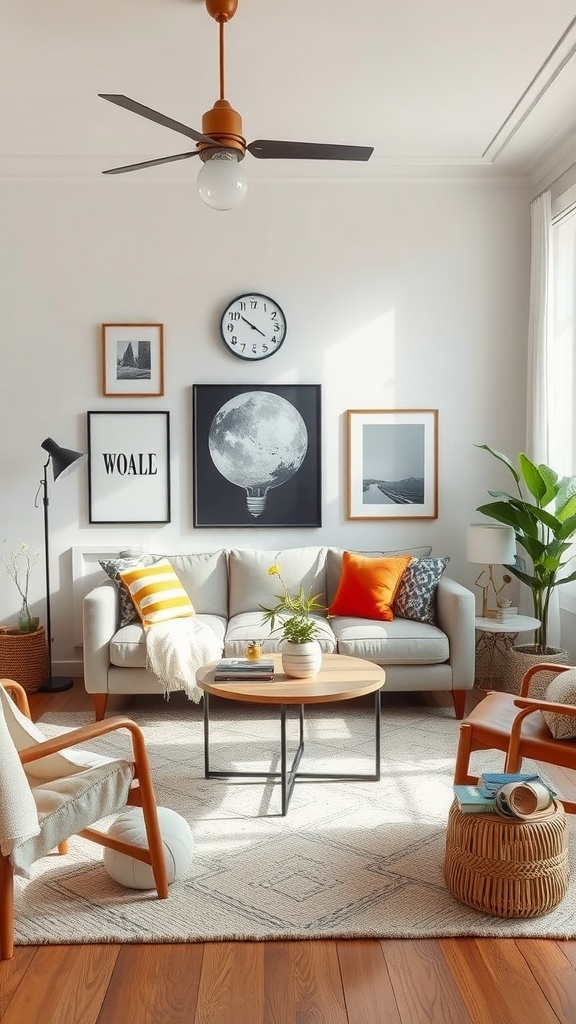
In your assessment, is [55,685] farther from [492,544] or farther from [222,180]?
[222,180]

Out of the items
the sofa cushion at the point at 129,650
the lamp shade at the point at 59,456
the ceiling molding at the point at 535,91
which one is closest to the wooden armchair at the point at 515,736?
the sofa cushion at the point at 129,650

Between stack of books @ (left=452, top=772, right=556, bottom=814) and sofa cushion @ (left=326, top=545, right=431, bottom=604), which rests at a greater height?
sofa cushion @ (left=326, top=545, right=431, bottom=604)

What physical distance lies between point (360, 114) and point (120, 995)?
4.08m

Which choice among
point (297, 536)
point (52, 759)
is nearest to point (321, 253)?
point (297, 536)

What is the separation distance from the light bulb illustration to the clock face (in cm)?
27

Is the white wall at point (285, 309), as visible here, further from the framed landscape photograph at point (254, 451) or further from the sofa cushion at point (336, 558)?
the sofa cushion at point (336, 558)

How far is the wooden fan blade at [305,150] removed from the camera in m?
3.11

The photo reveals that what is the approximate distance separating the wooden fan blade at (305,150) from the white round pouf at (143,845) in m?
2.32

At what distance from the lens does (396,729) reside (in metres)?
4.38

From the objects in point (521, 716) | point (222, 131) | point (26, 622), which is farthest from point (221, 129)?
point (26, 622)

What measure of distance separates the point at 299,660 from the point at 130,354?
8.77ft

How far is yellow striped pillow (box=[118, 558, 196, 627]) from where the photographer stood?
466 cm

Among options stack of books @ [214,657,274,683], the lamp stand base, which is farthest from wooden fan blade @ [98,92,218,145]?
the lamp stand base

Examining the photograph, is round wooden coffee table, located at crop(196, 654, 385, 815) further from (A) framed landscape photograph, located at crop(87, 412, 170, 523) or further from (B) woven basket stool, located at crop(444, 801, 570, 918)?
(A) framed landscape photograph, located at crop(87, 412, 170, 523)
